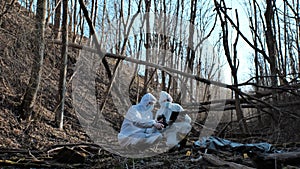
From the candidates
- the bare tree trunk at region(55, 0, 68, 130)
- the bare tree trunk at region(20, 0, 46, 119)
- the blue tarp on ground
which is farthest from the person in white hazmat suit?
the bare tree trunk at region(55, 0, 68, 130)

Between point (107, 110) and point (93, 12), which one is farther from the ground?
point (93, 12)

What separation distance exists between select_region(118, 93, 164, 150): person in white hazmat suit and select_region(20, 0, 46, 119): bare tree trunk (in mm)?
2892

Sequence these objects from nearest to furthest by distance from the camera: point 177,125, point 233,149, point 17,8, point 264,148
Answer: point 264,148
point 233,149
point 177,125
point 17,8

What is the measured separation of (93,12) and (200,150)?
10115 millimetres

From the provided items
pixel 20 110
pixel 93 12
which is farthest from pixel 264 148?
pixel 93 12

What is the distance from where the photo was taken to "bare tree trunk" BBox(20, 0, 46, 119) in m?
7.84

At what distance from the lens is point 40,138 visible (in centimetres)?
786

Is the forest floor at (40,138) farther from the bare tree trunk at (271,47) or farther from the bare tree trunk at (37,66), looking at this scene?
the bare tree trunk at (271,47)

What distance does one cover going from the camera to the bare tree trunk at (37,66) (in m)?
7.84

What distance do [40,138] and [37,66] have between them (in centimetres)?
178

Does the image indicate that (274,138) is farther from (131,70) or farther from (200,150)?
(131,70)

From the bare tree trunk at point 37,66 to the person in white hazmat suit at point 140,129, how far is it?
289 centimetres

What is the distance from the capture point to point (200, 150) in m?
5.34

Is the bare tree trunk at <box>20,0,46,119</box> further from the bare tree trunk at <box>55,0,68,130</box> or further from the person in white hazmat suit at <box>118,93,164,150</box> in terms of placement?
the person in white hazmat suit at <box>118,93,164,150</box>
